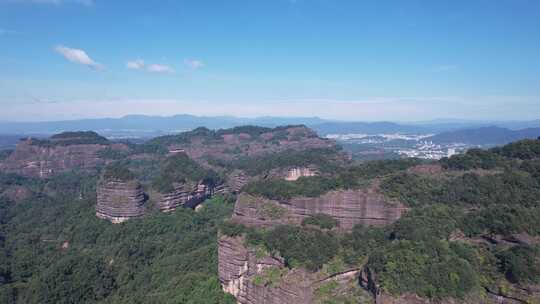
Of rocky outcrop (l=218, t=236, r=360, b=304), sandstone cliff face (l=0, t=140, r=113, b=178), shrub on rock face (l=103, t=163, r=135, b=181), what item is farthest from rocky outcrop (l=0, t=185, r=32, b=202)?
rocky outcrop (l=218, t=236, r=360, b=304)

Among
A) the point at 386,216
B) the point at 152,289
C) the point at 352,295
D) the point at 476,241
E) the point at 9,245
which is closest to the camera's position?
the point at 352,295

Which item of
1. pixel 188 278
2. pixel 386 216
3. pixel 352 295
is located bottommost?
pixel 188 278

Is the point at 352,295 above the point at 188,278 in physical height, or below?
above

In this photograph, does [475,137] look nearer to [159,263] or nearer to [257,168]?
[257,168]

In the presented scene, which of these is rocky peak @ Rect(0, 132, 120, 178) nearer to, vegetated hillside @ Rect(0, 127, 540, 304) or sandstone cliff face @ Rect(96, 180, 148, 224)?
vegetated hillside @ Rect(0, 127, 540, 304)

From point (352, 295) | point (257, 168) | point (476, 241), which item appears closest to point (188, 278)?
point (352, 295)

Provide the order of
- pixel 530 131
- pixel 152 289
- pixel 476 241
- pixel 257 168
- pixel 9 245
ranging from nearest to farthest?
1. pixel 476 241
2. pixel 152 289
3. pixel 9 245
4. pixel 257 168
5. pixel 530 131

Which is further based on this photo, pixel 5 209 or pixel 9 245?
pixel 5 209

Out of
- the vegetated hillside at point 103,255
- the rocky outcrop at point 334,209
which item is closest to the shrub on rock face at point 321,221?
the rocky outcrop at point 334,209

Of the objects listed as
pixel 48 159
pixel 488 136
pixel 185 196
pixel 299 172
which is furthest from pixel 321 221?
pixel 488 136
